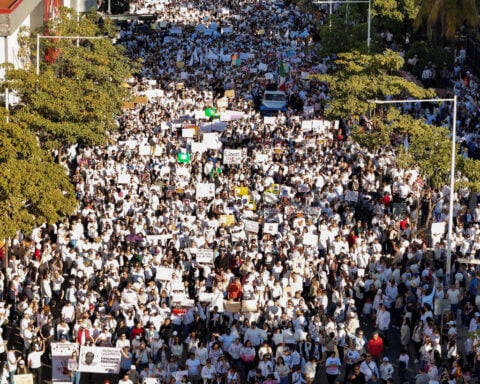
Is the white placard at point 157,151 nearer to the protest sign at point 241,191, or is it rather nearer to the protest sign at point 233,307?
the protest sign at point 241,191

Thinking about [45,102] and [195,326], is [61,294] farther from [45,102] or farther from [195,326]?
[45,102]

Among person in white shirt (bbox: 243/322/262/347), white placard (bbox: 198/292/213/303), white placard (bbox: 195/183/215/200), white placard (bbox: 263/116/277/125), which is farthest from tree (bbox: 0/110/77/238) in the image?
white placard (bbox: 263/116/277/125)

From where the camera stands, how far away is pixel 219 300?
32625mm

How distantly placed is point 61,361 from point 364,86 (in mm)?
24562

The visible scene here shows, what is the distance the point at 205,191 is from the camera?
137 feet

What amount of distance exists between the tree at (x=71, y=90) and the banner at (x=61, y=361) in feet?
50.8

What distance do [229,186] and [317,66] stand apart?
26.1m

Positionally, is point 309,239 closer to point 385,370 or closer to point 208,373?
point 385,370

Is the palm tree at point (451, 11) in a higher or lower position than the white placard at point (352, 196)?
higher

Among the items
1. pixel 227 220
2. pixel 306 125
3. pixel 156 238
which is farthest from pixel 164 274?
pixel 306 125

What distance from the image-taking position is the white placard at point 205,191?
41.8 meters

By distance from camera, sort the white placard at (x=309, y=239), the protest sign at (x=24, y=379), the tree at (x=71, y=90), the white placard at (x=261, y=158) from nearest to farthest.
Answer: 1. the protest sign at (x=24, y=379)
2. the white placard at (x=309, y=239)
3. the tree at (x=71, y=90)
4. the white placard at (x=261, y=158)

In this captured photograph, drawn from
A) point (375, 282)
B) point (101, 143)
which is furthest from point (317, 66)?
point (375, 282)

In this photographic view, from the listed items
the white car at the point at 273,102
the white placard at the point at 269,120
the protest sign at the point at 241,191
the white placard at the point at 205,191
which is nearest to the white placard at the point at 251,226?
the white placard at the point at 205,191
